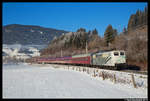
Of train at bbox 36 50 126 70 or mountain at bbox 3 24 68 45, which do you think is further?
train at bbox 36 50 126 70

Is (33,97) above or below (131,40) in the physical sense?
below

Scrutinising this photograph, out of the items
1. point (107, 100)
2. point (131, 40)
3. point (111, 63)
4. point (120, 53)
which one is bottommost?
point (107, 100)

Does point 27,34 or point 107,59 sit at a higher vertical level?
point 27,34

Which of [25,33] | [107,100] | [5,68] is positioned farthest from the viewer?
[25,33]

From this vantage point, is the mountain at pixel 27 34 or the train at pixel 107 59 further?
the train at pixel 107 59

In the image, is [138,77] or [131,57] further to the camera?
[131,57]

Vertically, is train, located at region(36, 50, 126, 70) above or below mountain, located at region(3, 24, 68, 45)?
below

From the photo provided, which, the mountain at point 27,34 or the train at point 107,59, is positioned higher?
the mountain at point 27,34

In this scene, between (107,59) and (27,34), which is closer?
(27,34)

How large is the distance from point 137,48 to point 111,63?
11.2m

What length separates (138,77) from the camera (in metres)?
14.9

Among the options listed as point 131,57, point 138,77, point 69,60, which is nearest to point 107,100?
point 138,77

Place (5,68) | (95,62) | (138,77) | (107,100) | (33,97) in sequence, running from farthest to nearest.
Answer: (95,62) → (138,77) → (5,68) → (33,97) → (107,100)

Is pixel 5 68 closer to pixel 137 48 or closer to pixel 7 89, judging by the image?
pixel 7 89
